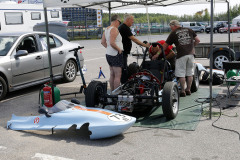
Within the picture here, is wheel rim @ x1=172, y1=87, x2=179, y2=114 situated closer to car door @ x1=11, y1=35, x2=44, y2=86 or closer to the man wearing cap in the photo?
the man wearing cap

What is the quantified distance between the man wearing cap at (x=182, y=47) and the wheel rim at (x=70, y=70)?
3455mm

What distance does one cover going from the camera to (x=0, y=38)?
26.3 feet

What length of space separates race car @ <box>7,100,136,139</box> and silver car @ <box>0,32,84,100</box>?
2.41m

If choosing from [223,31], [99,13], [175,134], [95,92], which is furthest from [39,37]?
[223,31]

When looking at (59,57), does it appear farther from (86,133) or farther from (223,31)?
(223,31)

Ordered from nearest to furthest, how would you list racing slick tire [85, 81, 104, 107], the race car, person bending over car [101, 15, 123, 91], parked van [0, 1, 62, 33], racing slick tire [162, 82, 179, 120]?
the race car < racing slick tire [162, 82, 179, 120] < racing slick tire [85, 81, 104, 107] < person bending over car [101, 15, 123, 91] < parked van [0, 1, 62, 33]

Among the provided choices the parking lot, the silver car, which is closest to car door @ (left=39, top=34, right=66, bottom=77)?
the silver car

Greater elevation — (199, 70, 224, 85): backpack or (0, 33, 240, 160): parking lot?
(199, 70, 224, 85): backpack

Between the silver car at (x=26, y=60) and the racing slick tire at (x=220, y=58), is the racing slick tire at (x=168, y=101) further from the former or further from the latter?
the racing slick tire at (x=220, y=58)

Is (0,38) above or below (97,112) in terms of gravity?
above

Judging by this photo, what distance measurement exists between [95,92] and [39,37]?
3.51 m

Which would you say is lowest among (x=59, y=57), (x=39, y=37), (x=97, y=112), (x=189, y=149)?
(x=189, y=149)

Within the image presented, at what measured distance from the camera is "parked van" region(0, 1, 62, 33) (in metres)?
21.3

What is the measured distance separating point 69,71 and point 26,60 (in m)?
1.86
